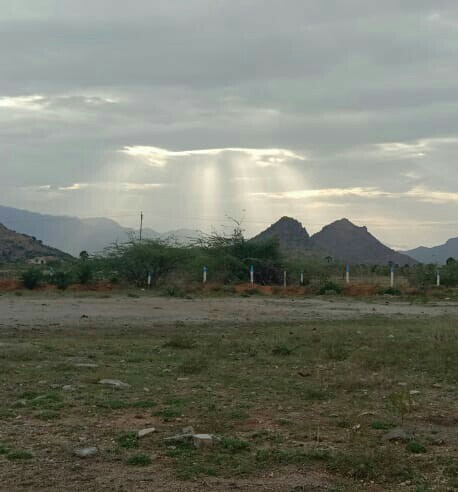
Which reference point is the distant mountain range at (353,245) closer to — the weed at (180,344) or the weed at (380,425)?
the weed at (180,344)

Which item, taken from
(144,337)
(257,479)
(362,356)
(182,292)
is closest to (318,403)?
(257,479)

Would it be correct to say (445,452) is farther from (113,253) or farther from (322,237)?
(322,237)

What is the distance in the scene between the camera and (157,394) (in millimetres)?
8289

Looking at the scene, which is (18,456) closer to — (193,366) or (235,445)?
(235,445)

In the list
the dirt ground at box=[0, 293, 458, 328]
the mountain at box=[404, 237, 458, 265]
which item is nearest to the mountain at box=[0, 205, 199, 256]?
the mountain at box=[404, 237, 458, 265]

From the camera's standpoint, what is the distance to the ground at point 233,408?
17.2 feet

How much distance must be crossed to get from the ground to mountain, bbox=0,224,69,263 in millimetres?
72406

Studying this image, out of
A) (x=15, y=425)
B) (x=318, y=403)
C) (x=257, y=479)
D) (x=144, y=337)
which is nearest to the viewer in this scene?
(x=257, y=479)

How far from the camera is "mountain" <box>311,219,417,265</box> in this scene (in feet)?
404

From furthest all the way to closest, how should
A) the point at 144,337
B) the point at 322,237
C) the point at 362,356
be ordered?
the point at 322,237
the point at 144,337
the point at 362,356

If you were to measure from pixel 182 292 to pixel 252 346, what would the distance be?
18.5 metres

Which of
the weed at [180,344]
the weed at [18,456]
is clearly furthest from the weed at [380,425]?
the weed at [180,344]

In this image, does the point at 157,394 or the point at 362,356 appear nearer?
the point at 157,394

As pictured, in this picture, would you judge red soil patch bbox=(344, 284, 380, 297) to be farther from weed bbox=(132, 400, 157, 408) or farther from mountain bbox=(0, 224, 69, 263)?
mountain bbox=(0, 224, 69, 263)
